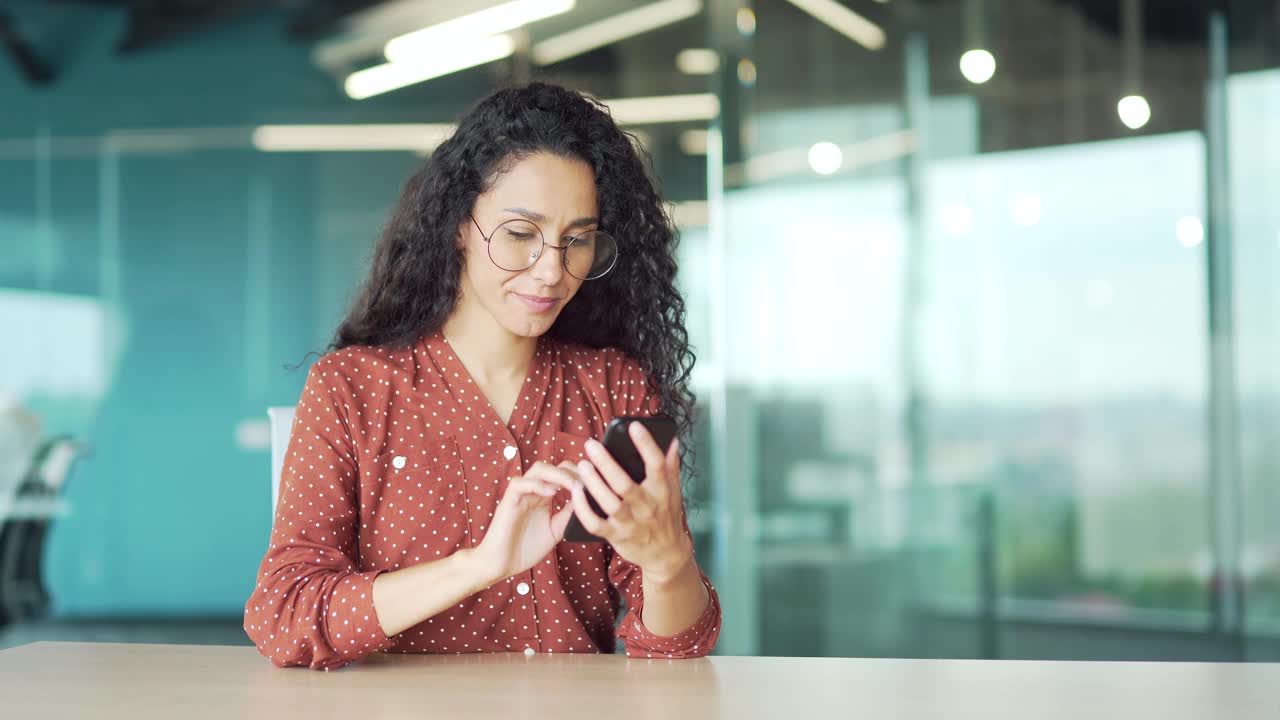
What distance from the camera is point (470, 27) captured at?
4469 mm

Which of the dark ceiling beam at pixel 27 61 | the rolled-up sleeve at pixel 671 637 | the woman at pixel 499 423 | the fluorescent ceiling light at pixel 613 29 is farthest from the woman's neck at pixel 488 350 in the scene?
the dark ceiling beam at pixel 27 61

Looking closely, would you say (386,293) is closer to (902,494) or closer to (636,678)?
(636,678)

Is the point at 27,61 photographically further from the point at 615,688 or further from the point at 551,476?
the point at 615,688

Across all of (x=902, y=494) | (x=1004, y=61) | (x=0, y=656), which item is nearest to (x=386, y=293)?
(x=0, y=656)

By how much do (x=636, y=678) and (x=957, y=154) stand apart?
3.10 meters

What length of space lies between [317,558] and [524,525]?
302 mm

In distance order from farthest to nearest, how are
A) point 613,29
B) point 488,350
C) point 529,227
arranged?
point 613,29, point 488,350, point 529,227

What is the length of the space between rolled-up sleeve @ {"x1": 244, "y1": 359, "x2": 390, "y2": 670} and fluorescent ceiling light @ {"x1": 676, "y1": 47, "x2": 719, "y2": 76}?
2817 mm

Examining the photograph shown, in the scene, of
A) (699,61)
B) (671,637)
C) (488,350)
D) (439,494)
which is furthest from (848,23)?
(671,637)

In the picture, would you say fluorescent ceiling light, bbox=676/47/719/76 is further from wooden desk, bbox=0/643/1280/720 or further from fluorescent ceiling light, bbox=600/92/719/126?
wooden desk, bbox=0/643/1280/720

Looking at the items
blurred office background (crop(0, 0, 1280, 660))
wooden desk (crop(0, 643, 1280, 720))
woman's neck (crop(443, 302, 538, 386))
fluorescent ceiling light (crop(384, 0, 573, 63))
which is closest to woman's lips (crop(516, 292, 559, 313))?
woman's neck (crop(443, 302, 538, 386))

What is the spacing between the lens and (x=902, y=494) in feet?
13.1

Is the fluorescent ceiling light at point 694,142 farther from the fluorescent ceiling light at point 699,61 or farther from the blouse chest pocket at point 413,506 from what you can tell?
the blouse chest pocket at point 413,506

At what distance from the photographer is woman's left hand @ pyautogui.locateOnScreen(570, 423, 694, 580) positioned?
123 cm
